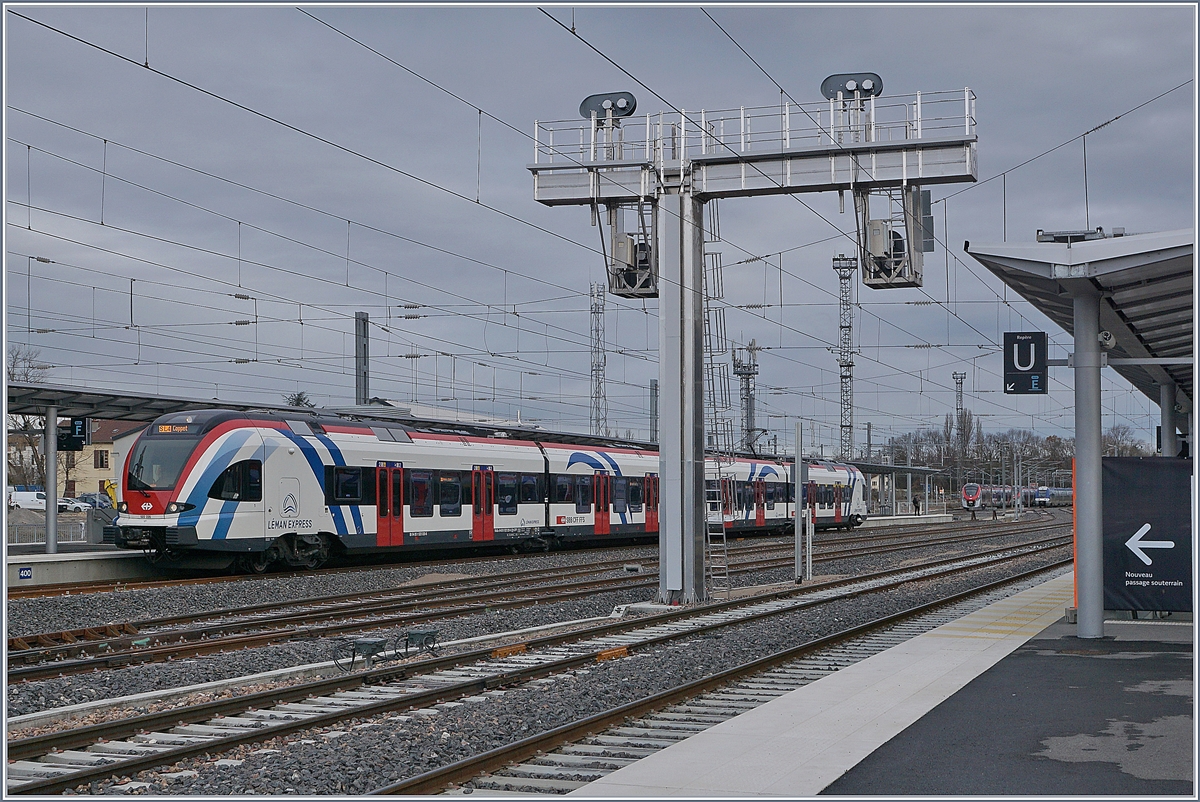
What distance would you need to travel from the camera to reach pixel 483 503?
30078 mm

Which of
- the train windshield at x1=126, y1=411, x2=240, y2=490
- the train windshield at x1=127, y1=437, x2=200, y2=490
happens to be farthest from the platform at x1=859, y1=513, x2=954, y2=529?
the train windshield at x1=127, y1=437, x2=200, y2=490

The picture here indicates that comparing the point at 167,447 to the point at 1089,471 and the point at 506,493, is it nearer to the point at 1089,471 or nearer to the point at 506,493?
the point at 506,493

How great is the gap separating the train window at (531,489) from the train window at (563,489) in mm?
676

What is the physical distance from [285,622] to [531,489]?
16051mm

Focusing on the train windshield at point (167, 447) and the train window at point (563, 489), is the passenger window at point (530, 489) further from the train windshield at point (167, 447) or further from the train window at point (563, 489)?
the train windshield at point (167, 447)

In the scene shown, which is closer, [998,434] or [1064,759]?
[1064,759]

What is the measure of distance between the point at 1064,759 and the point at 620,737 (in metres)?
3.18

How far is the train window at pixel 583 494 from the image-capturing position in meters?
34.1

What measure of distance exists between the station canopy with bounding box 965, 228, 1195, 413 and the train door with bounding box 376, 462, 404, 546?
15.5 m

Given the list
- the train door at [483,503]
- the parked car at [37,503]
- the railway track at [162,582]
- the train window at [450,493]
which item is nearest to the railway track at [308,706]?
the railway track at [162,582]

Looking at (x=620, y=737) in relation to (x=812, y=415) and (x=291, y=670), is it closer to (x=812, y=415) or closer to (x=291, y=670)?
(x=291, y=670)

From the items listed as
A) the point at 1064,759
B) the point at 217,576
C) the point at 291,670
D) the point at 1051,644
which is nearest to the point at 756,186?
the point at 1051,644

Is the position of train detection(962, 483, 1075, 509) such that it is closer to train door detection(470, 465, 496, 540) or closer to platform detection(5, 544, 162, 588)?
train door detection(470, 465, 496, 540)

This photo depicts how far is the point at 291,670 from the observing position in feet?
38.0
